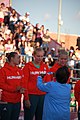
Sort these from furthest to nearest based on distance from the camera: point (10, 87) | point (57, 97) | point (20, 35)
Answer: point (20, 35), point (10, 87), point (57, 97)

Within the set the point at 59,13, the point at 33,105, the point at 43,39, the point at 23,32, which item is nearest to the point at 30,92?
the point at 33,105

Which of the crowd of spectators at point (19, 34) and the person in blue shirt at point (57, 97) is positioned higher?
the crowd of spectators at point (19, 34)

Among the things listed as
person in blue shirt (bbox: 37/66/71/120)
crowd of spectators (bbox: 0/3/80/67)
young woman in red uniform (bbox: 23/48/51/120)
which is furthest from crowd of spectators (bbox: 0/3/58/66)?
person in blue shirt (bbox: 37/66/71/120)

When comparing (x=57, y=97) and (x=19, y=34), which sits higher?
(x=19, y=34)

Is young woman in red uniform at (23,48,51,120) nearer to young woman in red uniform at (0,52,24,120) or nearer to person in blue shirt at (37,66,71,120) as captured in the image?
young woman in red uniform at (0,52,24,120)

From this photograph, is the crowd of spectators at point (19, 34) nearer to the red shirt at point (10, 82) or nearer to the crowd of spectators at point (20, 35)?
the crowd of spectators at point (20, 35)

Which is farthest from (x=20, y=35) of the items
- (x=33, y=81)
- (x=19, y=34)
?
(x=33, y=81)

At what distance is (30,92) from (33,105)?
8.5 inches

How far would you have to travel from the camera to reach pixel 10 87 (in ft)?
16.4

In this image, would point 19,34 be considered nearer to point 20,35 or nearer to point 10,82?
point 20,35

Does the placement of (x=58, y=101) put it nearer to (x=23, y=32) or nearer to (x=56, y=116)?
(x=56, y=116)

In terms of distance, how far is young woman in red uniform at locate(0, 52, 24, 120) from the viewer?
197 inches

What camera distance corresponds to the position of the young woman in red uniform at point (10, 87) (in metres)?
5.00

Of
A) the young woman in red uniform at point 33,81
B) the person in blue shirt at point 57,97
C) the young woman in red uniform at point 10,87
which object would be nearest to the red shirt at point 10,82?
the young woman in red uniform at point 10,87
